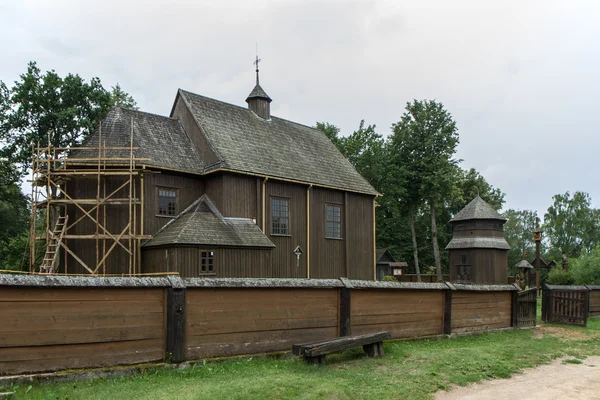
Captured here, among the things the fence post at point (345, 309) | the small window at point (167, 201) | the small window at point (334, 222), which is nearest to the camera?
the fence post at point (345, 309)

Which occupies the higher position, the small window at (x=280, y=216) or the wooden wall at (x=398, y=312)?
the small window at (x=280, y=216)

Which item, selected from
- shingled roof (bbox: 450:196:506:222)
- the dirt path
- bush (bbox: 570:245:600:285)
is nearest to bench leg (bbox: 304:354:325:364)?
the dirt path

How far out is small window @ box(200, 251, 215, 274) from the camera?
1853cm

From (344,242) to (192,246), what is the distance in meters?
9.54

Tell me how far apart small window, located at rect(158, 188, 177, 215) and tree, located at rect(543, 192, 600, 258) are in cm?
6185

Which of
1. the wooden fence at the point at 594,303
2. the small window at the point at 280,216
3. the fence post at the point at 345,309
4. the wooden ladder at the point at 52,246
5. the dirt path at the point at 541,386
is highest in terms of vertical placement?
the small window at the point at 280,216

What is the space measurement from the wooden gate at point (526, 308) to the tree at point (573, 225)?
187ft

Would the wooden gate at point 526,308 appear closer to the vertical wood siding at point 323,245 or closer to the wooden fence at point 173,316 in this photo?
the wooden fence at point 173,316

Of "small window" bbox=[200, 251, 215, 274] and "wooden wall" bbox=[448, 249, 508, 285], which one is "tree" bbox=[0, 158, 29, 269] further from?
"wooden wall" bbox=[448, 249, 508, 285]

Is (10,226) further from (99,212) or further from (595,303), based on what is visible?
(595,303)

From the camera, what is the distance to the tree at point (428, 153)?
4644 cm

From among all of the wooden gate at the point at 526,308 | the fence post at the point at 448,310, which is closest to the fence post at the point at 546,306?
the wooden gate at the point at 526,308

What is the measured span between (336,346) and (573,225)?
2738 inches

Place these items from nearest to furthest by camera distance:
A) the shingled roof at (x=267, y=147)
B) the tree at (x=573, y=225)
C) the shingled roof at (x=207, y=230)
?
the shingled roof at (x=207, y=230) → the shingled roof at (x=267, y=147) → the tree at (x=573, y=225)
